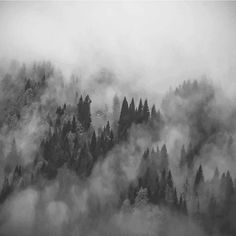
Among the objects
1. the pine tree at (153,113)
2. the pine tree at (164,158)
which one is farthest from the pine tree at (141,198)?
the pine tree at (153,113)

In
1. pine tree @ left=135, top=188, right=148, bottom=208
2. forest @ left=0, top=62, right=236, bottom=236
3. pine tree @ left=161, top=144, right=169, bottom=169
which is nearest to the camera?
forest @ left=0, top=62, right=236, bottom=236

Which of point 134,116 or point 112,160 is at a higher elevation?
point 134,116

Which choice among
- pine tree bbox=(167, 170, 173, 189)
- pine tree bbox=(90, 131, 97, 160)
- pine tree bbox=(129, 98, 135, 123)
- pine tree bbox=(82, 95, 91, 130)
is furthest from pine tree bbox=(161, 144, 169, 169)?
pine tree bbox=(82, 95, 91, 130)

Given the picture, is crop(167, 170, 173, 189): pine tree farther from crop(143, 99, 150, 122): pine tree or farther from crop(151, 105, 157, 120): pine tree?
crop(151, 105, 157, 120): pine tree

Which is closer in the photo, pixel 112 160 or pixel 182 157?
pixel 182 157

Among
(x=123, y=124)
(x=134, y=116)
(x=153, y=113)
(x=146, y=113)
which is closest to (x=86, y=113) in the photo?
(x=123, y=124)

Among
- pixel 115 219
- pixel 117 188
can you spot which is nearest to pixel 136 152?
pixel 117 188

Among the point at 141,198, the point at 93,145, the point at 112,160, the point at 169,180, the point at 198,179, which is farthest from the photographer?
the point at 93,145

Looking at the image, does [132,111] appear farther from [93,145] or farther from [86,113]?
[93,145]
